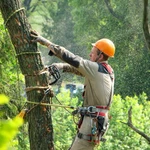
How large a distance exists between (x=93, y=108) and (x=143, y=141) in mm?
10980

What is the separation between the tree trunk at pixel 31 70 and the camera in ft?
14.2

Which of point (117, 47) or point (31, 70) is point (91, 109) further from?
point (117, 47)

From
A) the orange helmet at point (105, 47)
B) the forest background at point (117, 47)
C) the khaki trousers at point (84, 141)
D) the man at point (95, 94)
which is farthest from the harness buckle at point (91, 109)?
the forest background at point (117, 47)

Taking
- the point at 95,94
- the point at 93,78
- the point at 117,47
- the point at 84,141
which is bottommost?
the point at 117,47

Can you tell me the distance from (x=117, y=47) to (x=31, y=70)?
27.7 metres

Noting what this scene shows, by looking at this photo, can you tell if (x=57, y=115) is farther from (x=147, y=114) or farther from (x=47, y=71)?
(x=47, y=71)

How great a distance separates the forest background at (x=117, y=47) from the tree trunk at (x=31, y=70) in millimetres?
8531

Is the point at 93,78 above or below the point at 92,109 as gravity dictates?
above

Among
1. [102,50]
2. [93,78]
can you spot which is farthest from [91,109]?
[102,50]

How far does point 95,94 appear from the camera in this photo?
14.9 feet

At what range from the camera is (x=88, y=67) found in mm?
4391

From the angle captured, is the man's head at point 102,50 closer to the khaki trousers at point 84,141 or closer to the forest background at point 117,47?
the khaki trousers at point 84,141

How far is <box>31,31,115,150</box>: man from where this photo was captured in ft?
14.6

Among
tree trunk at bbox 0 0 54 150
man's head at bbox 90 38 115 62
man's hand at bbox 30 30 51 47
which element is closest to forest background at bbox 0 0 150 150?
tree trunk at bbox 0 0 54 150
